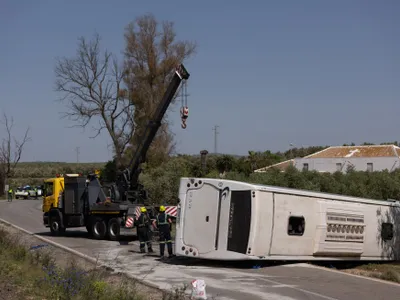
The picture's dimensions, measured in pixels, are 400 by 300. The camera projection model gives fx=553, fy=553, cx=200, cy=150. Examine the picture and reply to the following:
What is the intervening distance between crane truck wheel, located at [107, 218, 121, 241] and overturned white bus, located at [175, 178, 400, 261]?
729 cm

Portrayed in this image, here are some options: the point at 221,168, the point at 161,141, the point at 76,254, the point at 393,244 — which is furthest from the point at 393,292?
the point at 221,168

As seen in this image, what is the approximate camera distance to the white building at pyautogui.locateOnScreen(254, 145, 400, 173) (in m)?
49.0

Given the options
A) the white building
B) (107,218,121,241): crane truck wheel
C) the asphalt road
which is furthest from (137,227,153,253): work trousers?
the white building

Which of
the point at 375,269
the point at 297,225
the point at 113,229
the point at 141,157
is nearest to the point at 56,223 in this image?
the point at 113,229

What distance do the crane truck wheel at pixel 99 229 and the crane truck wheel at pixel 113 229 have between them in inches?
12.0

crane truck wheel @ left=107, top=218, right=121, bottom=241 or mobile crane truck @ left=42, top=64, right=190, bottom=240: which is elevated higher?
mobile crane truck @ left=42, top=64, right=190, bottom=240

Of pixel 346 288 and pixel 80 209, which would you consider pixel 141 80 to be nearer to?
pixel 80 209

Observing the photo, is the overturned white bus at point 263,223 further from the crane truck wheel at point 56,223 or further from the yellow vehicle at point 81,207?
the crane truck wheel at point 56,223

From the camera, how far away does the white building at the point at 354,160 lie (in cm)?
4900

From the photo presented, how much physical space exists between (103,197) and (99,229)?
144cm

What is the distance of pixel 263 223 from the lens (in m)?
13.7

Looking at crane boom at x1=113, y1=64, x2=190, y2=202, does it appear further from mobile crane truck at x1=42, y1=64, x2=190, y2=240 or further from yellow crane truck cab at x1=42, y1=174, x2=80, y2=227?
yellow crane truck cab at x1=42, y1=174, x2=80, y2=227

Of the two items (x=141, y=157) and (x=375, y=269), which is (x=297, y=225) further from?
(x=141, y=157)

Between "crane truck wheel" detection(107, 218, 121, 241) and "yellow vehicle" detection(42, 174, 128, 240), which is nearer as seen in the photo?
"crane truck wheel" detection(107, 218, 121, 241)
